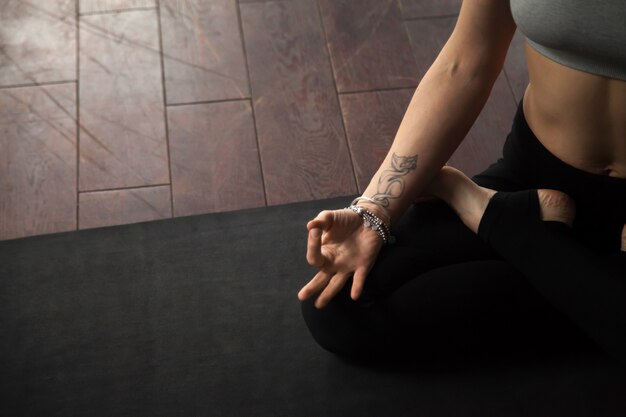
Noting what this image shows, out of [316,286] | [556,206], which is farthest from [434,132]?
[316,286]

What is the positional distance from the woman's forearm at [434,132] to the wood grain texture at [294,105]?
0.51m

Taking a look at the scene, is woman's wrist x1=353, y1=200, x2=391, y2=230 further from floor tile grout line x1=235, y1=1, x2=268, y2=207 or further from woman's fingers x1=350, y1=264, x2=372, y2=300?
floor tile grout line x1=235, y1=1, x2=268, y2=207

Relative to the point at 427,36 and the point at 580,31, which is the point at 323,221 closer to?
the point at 580,31

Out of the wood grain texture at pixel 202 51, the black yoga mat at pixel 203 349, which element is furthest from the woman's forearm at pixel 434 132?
the wood grain texture at pixel 202 51

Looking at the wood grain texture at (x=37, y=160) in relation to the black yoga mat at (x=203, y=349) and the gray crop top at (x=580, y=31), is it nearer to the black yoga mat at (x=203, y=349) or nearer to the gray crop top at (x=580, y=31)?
the black yoga mat at (x=203, y=349)

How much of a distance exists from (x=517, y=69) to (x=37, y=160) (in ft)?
4.33

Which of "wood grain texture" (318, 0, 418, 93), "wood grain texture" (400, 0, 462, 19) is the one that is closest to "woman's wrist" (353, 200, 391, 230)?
"wood grain texture" (318, 0, 418, 93)

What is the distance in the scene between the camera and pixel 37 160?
6.36 feet

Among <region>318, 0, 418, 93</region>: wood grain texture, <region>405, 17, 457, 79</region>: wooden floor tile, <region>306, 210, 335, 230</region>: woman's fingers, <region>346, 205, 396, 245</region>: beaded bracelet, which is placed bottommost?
<region>318, 0, 418, 93</region>: wood grain texture

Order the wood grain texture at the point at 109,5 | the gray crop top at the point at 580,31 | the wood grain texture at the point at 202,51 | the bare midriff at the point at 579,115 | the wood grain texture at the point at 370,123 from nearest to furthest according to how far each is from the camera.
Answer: the gray crop top at the point at 580,31 < the bare midriff at the point at 579,115 < the wood grain texture at the point at 370,123 < the wood grain texture at the point at 202,51 < the wood grain texture at the point at 109,5

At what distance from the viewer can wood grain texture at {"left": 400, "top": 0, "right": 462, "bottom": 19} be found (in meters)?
2.27

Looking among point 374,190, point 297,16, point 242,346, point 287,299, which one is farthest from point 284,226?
point 297,16

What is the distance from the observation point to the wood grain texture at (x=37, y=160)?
1.83 metres

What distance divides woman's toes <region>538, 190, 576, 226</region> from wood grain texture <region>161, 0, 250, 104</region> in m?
0.99
